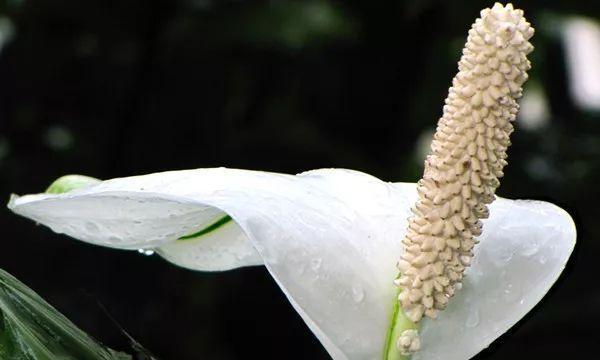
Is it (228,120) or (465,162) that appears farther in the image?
(228,120)

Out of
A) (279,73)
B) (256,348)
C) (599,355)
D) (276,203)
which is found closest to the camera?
(276,203)

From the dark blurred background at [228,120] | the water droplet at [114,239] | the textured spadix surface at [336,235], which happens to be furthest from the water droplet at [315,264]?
the dark blurred background at [228,120]

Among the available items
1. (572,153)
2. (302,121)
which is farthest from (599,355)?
(302,121)

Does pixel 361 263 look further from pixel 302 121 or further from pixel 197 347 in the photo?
pixel 302 121

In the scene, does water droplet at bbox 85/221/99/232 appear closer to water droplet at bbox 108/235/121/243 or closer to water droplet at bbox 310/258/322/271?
water droplet at bbox 108/235/121/243

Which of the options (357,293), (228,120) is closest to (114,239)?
(357,293)

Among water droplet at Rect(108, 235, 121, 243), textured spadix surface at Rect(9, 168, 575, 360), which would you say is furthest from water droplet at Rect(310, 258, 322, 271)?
water droplet at Rect(108, 235, 121, 243)

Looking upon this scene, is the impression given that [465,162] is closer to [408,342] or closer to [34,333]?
[408,342]
